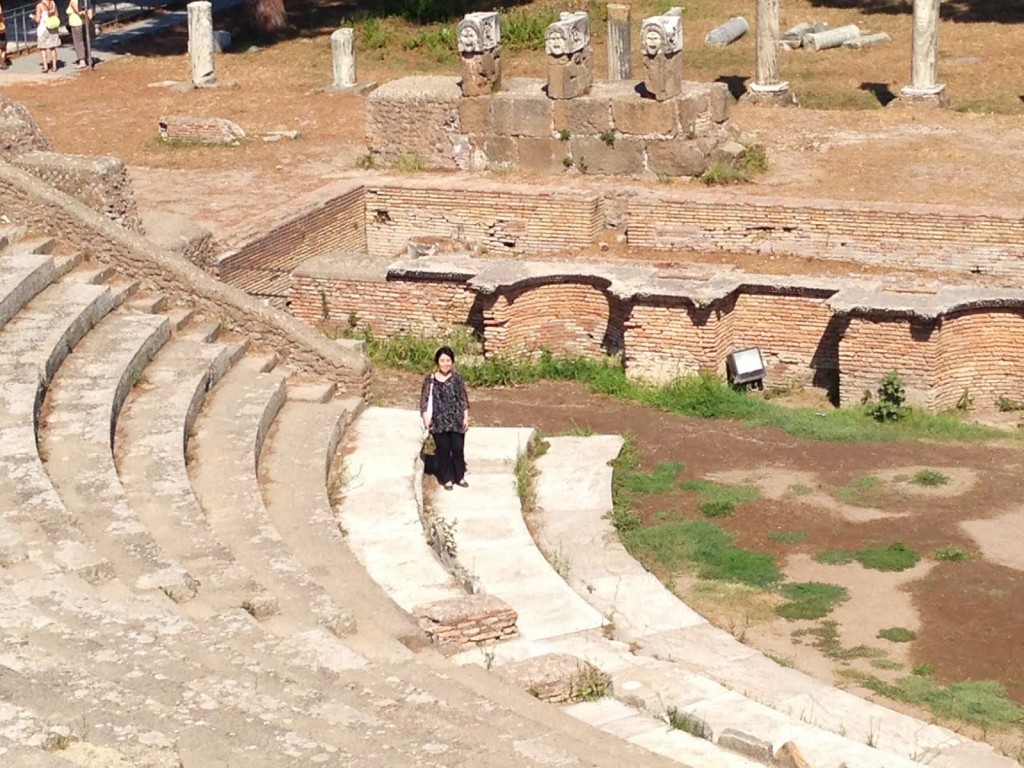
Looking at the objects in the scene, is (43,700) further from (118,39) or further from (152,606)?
(118,39)

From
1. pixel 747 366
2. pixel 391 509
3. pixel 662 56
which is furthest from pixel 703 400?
pixel 662 56

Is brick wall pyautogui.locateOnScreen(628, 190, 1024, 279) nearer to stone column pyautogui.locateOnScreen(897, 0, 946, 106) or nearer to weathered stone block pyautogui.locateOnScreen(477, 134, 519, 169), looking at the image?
weathered stone block pyautogui.locateOnScreen(477, 134, 519, 169)

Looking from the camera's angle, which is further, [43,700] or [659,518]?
[659,518]

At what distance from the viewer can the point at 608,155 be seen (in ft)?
72.2

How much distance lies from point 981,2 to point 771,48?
8147 millimetres

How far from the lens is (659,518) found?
1455cm

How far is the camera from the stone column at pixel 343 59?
2775 cm

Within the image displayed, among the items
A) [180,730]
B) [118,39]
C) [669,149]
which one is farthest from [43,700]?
[118,39]

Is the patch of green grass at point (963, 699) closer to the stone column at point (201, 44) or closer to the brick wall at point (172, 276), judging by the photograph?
the brick wall at point (172, 276)

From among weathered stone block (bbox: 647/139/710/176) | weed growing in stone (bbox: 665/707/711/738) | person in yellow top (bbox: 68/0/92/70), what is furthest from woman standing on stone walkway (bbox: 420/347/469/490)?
person in yellow top (bbox: 68/0/92/70)

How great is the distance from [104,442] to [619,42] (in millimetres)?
13864

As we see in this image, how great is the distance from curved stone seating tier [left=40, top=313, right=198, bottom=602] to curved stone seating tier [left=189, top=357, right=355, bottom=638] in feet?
1.92

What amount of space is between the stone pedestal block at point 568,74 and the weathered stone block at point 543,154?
51 cm

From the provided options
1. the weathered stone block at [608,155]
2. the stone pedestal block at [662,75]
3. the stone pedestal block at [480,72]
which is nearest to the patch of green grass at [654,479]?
the weathered stone block at [608,155]
